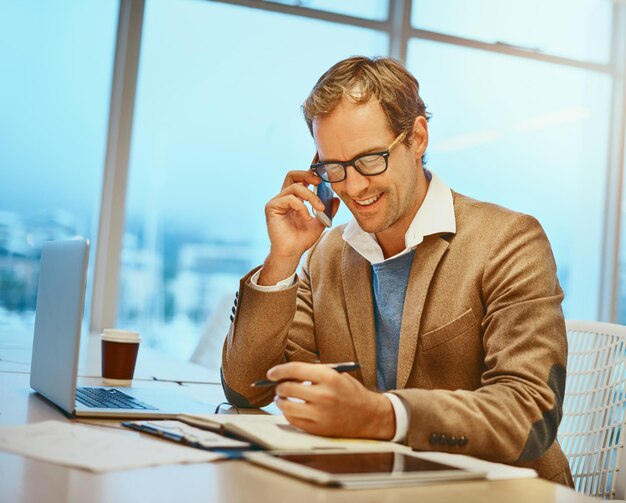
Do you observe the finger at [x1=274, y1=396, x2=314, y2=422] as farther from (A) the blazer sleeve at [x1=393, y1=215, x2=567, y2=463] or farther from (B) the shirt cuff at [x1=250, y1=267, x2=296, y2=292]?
(B) the shirt cuff at [x1=250, y1=267, x2=296, y2=292]

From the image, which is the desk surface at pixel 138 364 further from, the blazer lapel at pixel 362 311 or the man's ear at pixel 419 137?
the man's ear at pixel 419 137

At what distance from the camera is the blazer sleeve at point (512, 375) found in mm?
1195

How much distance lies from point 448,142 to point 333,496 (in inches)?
169

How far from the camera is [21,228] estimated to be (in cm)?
411

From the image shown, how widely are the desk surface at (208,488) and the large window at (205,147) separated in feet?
11.3

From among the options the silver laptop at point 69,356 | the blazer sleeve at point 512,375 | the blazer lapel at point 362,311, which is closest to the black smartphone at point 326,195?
the blazer lapel at point 362,311

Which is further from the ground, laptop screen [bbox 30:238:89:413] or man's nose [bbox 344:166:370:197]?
man's nose [bbox 344:166:370:197]

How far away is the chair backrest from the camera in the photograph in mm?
1746

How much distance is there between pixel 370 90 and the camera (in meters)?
1.75

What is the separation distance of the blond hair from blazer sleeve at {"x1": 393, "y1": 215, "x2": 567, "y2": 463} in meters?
0.36

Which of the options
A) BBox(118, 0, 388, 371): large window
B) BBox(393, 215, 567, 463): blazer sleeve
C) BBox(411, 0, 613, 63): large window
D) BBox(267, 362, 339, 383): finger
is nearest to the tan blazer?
BBox(393, 215, 567, 463): blazer sleeve

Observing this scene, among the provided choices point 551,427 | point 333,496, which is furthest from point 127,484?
point 551,427

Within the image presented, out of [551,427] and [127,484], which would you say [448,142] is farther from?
[127,484]

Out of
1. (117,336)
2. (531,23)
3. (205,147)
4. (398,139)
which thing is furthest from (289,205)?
(531,23)
